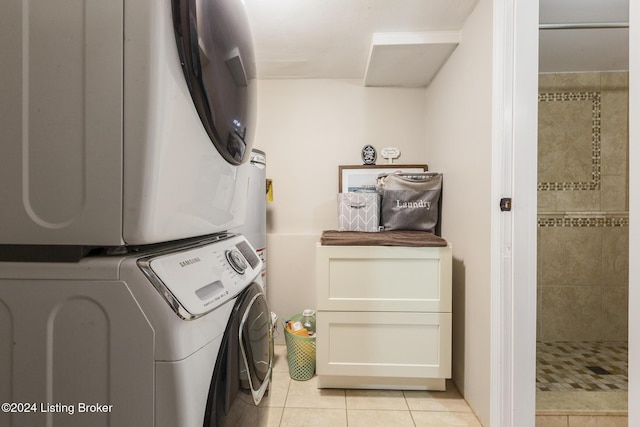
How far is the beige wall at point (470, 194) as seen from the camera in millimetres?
1509

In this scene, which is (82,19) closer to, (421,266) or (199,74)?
(199,74)

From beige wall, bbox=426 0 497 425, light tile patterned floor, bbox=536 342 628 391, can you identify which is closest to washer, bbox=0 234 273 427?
beige wall, bbox=426 0 497 425

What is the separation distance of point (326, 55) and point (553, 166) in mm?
1941

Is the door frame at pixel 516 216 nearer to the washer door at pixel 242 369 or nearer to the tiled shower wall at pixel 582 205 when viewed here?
the washer door at pixel 242 369

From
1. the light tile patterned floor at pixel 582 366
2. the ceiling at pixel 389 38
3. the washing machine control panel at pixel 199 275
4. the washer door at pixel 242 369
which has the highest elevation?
the ceiling at pixel 389 38

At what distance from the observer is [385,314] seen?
5.86 feet

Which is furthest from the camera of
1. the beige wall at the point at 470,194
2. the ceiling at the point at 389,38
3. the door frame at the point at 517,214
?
the ceiling at the point at 389,38

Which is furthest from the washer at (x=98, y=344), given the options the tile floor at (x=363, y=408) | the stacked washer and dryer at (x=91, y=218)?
the tile floor at (x=363, y=408)

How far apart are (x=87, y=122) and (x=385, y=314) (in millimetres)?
1626

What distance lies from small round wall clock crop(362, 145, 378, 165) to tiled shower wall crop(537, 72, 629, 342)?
1.29 meters

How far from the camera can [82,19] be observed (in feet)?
1.79

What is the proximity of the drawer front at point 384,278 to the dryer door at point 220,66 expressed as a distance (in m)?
1.06

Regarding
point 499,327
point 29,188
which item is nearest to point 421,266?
point 499,327

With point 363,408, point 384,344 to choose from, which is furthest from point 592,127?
point 363,408
